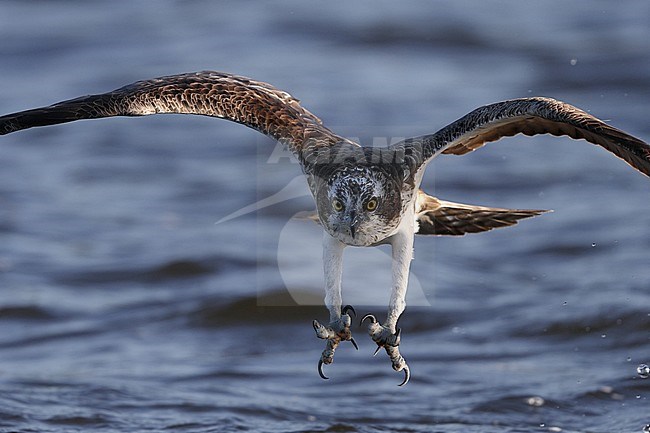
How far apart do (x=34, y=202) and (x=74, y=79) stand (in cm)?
420

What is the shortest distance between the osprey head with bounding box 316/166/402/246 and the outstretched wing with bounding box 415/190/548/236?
2.78 feet

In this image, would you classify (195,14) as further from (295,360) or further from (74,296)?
(295,360)

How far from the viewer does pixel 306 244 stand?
12.7 m

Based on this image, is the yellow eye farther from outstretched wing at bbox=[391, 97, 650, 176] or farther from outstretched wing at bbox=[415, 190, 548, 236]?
outstretched wing at bbox=[415, 190, 548, 236]

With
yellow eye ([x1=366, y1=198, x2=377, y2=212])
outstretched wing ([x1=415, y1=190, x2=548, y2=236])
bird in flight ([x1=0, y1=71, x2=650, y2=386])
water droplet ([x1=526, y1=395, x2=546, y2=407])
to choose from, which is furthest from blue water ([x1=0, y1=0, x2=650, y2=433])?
yellow eye ([x1=366, y1=198, x2=377, y2=212])

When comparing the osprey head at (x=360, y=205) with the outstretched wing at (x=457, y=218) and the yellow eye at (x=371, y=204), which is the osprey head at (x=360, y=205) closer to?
the yellow eye at (x=371, y=204)

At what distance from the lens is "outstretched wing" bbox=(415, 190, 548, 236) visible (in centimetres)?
810

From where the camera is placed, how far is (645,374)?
9.49m

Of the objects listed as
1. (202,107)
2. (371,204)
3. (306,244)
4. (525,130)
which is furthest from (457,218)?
(306,244)

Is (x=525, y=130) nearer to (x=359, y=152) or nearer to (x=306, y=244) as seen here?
(x=359, y=152)

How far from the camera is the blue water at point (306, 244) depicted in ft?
31.0

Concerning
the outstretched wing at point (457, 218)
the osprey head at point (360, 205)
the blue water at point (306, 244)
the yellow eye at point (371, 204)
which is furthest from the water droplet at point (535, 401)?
the yellow eye at point (371, 204)

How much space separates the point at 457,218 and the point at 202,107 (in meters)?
1.81

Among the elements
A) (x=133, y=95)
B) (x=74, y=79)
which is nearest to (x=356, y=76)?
(x=74, y=79)
